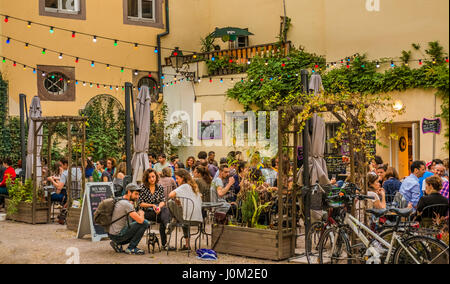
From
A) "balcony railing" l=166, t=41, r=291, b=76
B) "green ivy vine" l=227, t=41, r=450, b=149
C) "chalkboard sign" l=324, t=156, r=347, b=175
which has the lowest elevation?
"chalkboard sign" l=324, t=156, r=347, b=175

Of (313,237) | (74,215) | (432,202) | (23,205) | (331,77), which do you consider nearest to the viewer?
(432,202)

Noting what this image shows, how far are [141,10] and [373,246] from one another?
15225 mm

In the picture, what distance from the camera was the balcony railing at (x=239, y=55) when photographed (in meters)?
17.9

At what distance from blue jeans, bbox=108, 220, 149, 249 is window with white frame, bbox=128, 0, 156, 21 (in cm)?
1205

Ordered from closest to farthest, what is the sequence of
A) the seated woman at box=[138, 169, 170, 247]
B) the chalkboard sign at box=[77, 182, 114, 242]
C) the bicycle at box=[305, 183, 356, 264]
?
the bicycle at box=[305, 183, 356, 264], the seated woman at box=[138, 169, 170, 247], the chalkboard sign at box=[77, 182, 114, 242]

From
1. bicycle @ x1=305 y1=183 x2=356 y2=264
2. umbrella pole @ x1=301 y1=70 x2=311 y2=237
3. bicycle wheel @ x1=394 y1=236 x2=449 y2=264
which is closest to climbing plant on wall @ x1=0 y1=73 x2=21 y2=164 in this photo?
umbrella pole @ x1=301 y1=70 x2=311 y2=237

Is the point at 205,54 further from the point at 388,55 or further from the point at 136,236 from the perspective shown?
the point at 136,236

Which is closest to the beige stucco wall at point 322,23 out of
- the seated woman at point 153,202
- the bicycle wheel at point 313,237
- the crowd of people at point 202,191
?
the crowd of people at point 202,191

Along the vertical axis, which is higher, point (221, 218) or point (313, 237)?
point (221, 218)

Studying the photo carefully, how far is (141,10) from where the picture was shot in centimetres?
Result: 2056

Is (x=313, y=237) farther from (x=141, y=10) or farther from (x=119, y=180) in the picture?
(x=141, y=10)

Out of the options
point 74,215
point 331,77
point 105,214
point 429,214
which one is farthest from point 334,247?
point 331,77

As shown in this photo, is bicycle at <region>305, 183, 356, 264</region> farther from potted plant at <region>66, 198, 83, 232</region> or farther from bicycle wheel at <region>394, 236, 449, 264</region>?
potted plant at <region>66, 198, 83, 232</region>

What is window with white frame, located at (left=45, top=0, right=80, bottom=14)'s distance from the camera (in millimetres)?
18309
